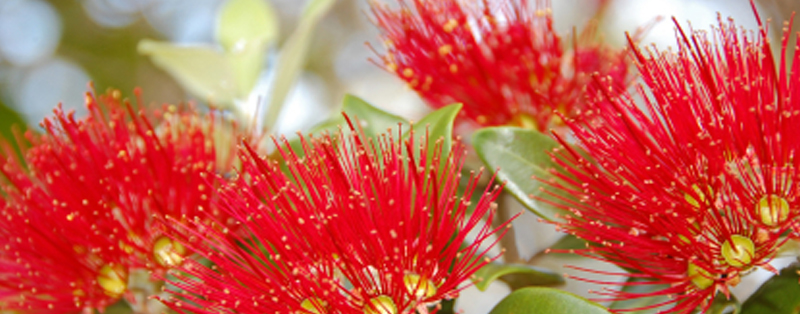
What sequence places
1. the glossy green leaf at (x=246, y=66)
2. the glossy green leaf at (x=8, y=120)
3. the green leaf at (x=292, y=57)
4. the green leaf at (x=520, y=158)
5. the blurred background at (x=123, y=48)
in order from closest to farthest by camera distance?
the green leaf at (x=520, y=158) → the green leaf at (x=292, y=57) → the glossy green leaf at (x=246, y=66) → the glossy green leaf at (x=8, y=120) → the blurred background at (x=123, y=48)

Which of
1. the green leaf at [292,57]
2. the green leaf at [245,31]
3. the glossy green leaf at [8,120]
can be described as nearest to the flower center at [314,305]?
the green leaf at [292,57]

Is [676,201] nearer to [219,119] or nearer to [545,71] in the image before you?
[545,71]

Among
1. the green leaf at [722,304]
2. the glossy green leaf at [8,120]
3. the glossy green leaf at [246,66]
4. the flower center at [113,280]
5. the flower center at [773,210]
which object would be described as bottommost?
the green leaf at [722,304]

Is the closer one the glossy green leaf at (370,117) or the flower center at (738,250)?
the flower center at (738,250)

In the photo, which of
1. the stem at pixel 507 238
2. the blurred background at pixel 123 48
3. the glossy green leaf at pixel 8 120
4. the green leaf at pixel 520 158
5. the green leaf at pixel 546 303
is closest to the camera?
the green leaf at pixel 546 303

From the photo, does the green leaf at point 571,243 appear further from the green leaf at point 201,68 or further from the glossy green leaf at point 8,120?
the glossy green leaf at point 8,120

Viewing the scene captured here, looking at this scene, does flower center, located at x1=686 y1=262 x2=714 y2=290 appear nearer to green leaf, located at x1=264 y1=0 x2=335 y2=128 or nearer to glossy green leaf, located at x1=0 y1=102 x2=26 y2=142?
green leaf, located at x1=264 y1=0 x2=335 y2=128
